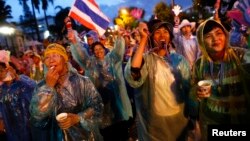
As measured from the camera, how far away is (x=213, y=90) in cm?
336

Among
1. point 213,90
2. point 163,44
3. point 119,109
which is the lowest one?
point 119,109

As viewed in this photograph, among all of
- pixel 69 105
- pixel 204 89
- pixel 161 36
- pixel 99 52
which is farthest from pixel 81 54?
pixel 204 89

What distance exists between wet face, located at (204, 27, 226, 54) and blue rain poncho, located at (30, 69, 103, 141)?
1278 mm

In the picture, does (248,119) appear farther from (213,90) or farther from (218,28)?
(218,28)

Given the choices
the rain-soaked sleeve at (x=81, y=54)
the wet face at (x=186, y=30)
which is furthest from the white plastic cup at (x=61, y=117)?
the wet face at (x=186, y=30)

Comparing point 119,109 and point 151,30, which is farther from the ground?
point 151,30

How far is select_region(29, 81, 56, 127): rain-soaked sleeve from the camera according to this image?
11.8 ft

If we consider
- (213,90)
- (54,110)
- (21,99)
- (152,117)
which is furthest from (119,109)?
(213,90)

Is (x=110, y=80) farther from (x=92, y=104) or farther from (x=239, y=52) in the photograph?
(x=239, y=52)

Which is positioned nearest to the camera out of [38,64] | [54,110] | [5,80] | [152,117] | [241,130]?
[241,130]

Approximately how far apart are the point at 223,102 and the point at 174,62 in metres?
1.10

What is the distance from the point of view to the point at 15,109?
5410 millimetres

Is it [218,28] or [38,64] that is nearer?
[218,28]

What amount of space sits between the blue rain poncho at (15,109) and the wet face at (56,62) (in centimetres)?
182
